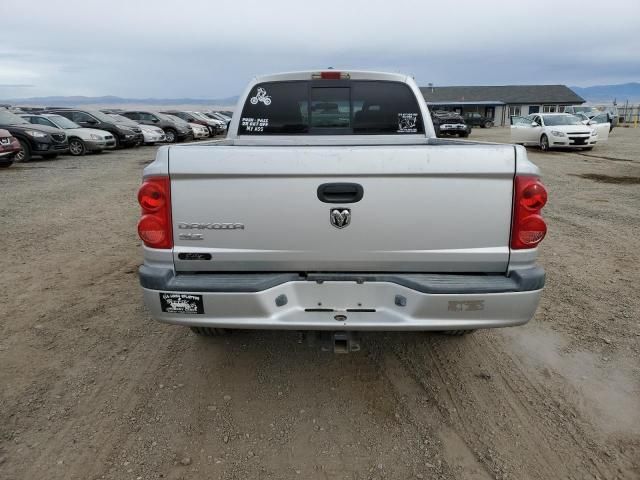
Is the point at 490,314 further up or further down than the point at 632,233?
further up

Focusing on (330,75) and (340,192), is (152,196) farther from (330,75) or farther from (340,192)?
(330,75)

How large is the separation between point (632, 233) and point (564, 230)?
2.89ft

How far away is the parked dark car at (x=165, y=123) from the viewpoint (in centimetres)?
2539

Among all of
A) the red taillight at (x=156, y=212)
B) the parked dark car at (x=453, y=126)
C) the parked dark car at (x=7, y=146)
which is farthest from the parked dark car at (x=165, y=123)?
the red taillight at (x=156, y=212)

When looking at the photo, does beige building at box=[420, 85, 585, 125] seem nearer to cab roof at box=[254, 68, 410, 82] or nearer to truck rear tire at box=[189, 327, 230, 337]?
cab roof at box=[254, 68, 410, 82]

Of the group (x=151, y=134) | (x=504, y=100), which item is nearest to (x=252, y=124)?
(x=151, y=134)

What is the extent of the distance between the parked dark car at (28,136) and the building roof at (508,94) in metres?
55.9

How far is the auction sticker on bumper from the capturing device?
272 centimetres

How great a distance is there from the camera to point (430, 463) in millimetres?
2621

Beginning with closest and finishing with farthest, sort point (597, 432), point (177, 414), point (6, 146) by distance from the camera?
point (597, 432) → point (177, 414) → point (6, 146)

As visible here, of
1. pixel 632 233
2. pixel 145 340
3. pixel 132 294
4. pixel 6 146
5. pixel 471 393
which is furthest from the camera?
pixel 6 146

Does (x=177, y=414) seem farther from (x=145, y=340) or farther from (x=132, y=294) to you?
(x=132, y=294)

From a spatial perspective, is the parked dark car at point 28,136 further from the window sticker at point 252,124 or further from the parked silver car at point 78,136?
the window sticker at point 252,124

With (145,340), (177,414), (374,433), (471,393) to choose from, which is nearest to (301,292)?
(374,433)
